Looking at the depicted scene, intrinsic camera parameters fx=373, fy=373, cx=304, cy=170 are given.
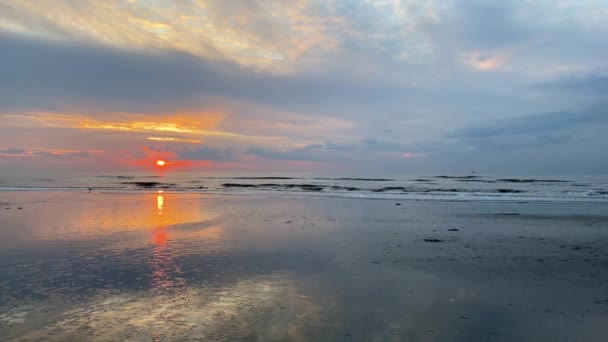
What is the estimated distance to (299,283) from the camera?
8.66m

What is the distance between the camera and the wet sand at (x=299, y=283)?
6117 mm

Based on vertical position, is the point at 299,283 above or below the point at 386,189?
below

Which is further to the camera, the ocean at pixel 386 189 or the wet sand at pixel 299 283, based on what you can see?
the ocean at pixel 386 189

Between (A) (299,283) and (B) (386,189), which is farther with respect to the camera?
(B) (386,189)

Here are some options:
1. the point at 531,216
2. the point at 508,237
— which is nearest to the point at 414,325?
the point at 508,237

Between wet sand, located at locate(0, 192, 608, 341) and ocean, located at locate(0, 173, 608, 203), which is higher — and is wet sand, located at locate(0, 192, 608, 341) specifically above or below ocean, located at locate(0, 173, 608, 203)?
below

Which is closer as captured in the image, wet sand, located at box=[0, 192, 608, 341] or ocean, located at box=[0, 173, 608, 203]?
wet sand, located at box=[0, 192, 608, 341]

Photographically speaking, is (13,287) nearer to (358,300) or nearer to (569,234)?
(358,300)

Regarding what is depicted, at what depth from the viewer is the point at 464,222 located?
64.3 ft

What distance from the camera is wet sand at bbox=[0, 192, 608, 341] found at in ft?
20.1

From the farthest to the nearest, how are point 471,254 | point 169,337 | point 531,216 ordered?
point 531,216 < point 471,254 < point 169,337

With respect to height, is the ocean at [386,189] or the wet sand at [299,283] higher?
the ocean at [386,189]

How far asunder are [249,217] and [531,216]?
16782 mm

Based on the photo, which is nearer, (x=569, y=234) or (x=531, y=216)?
(x=569, y=234)
